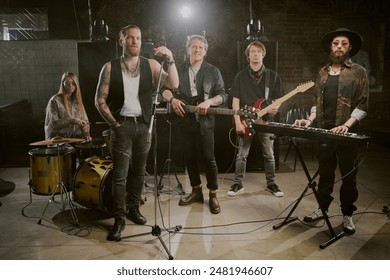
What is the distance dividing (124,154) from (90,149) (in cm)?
93

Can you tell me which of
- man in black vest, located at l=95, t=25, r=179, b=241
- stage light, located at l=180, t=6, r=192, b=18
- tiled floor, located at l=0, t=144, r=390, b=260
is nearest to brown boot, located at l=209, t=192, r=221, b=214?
tiled floor, located at l=0, t=144, r=390, b=260

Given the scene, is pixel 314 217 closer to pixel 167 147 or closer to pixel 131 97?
pixel 131 97

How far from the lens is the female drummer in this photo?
4.36 m

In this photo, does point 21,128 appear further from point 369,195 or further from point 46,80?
point 369,195

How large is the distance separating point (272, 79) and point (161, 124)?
5.45ft

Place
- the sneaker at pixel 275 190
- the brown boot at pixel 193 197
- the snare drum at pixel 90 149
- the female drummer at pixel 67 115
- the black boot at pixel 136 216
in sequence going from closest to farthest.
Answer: the black boot at pixel 136 216 → the snare drum at pixel 90 149 → the brown boot at pixel 193 197 → the female drummer at pixel 67 115 → the sneaker at pixel 275 190

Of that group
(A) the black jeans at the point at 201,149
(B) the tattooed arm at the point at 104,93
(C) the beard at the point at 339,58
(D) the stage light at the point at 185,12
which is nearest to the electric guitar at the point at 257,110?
(A) the black jeans at the point at 201,149

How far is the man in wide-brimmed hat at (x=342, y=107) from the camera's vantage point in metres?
3.31

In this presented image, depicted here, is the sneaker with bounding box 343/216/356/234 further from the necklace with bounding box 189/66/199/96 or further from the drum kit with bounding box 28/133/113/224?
the drum kit with bounding box 28/133/113/224

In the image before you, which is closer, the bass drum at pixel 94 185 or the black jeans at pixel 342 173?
the black jeans at pixel 342 173

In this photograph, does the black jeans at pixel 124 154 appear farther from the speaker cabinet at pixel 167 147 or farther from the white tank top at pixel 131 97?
the speaker cabinet at pixel 167 147

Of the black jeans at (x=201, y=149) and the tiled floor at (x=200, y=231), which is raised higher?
the black jeans at (x=201, y=149)

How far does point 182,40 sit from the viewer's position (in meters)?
7.20
